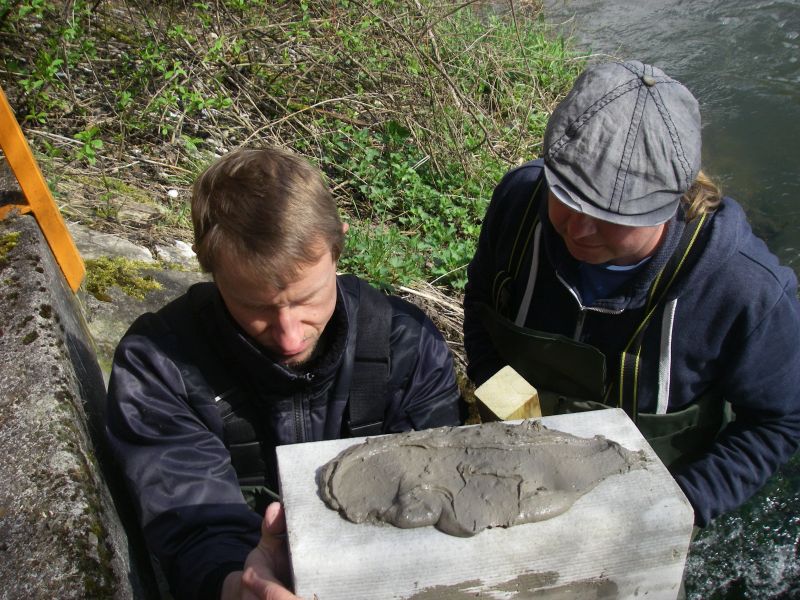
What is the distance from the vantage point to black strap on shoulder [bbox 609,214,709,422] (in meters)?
2.12

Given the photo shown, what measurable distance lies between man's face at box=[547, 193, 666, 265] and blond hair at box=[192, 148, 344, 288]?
2.09 ft

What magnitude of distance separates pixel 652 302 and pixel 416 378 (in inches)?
29.6

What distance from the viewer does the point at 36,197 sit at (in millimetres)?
2613

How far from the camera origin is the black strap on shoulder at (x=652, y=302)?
2.12 meters

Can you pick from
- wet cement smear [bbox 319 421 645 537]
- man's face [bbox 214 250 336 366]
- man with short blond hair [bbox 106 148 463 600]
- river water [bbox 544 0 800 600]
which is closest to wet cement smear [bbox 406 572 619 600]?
wet cement smear [bbox 319 421 645 537]

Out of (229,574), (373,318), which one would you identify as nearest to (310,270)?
(373,318)

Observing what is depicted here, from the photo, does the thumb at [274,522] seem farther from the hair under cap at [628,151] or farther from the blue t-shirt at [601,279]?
the blue t-shirt at [601,279]

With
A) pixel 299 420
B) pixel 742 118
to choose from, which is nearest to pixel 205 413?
pixel 299 420

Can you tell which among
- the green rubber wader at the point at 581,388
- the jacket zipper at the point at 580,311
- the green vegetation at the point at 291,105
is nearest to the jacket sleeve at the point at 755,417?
the green rubber wader at the point at 581,388

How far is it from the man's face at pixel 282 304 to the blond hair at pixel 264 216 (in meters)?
0.02

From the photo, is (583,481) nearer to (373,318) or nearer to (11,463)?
(373,318)

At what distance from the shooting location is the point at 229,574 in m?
1.72

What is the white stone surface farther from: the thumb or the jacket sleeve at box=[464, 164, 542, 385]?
the jacket sleeve at box=[464, 164, 542, 385]

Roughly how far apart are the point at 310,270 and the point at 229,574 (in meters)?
0.76
